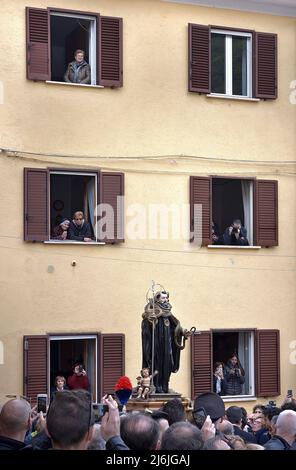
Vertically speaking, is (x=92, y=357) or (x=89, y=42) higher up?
(x=89, y=42)

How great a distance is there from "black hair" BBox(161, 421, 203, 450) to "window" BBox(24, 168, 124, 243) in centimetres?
1345

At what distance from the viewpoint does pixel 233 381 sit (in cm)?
2122

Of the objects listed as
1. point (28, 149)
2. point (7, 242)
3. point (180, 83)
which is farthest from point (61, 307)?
point (180, 83)

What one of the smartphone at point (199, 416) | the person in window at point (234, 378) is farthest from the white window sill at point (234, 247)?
the smartphone at point (199, 416)

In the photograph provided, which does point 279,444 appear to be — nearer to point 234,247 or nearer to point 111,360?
point 111,360

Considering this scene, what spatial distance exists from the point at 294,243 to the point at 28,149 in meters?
5.67

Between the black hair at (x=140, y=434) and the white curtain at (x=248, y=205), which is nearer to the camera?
the black hair at (x=140, y=434)

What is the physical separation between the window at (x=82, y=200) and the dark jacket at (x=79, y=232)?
0.09m

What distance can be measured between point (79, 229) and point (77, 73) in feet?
9.21

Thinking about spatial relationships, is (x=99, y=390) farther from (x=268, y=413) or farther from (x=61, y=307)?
(x=268, y=413)

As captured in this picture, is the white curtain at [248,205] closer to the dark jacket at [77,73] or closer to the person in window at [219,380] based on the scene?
the person in window at [219,380]

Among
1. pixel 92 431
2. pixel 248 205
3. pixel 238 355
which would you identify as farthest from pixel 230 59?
pixel 92 431

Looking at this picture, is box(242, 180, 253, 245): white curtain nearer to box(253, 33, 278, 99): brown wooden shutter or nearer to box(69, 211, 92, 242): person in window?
box(253, 33, 278, 99): brown wooden shutter

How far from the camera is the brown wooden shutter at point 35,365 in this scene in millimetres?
19312
